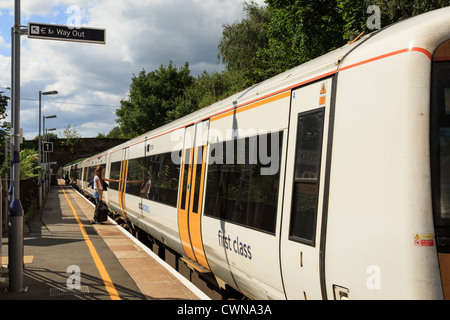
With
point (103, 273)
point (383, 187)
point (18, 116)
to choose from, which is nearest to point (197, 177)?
point (103, 273)

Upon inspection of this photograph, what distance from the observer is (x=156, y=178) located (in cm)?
1004

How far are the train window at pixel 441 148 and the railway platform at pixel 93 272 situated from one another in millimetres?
3674

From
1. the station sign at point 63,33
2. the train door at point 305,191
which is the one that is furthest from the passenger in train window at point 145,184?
the train door at point 305,191

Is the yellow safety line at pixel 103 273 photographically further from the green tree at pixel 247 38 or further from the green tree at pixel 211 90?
the green tree at pixel 247 38

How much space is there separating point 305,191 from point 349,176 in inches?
26.7

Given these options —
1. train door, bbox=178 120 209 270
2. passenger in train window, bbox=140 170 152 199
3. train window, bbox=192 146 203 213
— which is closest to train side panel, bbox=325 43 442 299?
train door, bbox=178 120 209 270

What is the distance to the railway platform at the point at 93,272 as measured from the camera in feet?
20.3

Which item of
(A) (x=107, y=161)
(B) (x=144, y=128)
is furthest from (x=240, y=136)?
(B) (x=144, y=128)

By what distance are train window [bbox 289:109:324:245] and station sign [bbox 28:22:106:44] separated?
12.9ft

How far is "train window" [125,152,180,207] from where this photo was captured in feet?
27.9

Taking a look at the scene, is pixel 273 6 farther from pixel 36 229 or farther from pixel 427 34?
pixel 427 34

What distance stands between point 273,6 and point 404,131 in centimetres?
2103

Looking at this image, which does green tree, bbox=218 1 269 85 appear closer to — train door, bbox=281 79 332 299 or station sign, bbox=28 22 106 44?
station sign, bbox=28 22 106 44

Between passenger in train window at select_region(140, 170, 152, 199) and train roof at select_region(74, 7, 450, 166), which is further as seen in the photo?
passenger in train window at select_region(140, 170, 152, 199)
